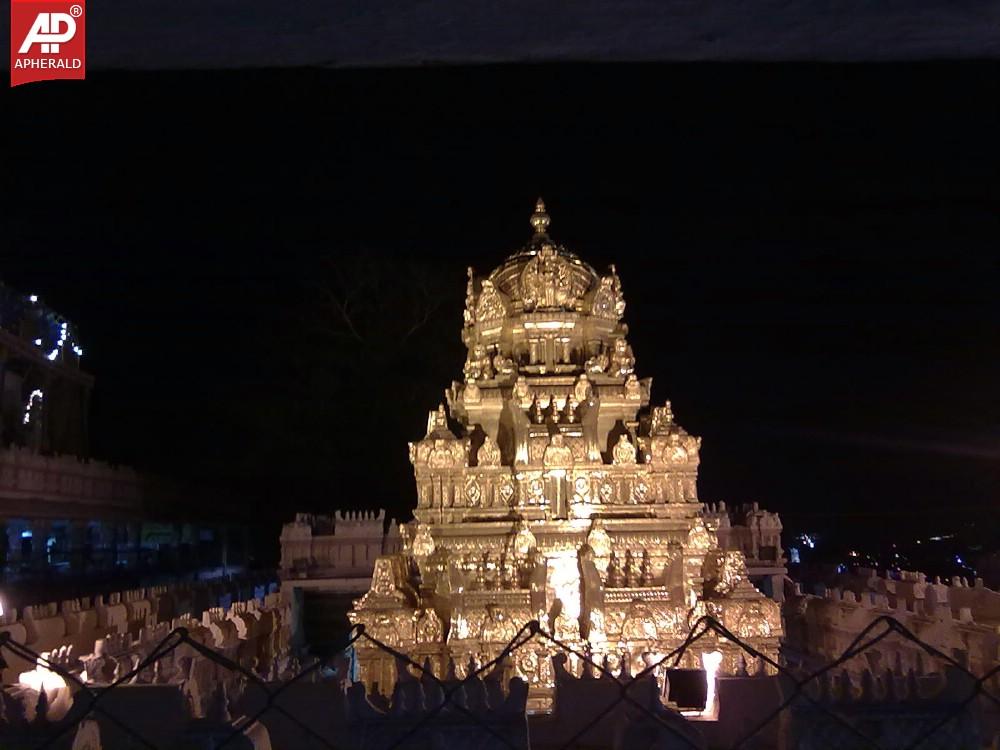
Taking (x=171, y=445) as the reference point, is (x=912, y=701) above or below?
below

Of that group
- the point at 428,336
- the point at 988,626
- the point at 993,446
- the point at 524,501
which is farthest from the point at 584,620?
the point at 428,336

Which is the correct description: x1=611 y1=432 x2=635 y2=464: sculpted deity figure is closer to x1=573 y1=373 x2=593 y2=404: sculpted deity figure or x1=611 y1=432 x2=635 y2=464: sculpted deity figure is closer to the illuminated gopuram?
the illuminated gopuram

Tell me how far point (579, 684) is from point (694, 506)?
188 inches

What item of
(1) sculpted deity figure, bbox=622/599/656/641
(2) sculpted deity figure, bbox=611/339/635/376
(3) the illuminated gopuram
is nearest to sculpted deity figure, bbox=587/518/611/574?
(3) the illuminated gopuram

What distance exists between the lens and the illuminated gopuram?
10477 mm

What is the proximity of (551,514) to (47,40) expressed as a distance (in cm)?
815

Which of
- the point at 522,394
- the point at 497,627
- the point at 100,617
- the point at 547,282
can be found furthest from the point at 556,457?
the point at 100,617

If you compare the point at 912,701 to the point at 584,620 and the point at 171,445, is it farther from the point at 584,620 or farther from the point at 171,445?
the point at 171,445

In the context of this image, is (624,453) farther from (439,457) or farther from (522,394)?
(439,457)

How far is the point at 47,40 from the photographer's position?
14.4 ft

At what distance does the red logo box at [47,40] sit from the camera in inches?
134

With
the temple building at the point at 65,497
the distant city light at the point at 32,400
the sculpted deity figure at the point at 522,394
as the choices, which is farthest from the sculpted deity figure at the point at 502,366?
the distant city light at the point at 32,400

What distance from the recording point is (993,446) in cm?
2108

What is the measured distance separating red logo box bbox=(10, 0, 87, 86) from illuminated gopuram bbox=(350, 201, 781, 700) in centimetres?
731
